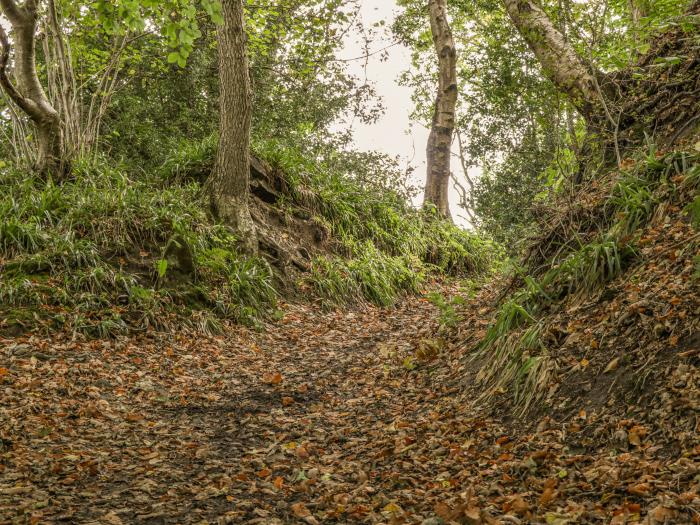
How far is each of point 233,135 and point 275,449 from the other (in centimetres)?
559

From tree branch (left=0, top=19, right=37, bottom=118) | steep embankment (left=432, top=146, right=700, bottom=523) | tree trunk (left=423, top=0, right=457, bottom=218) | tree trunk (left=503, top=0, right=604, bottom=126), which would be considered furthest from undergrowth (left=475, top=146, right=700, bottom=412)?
tree trunk (left=423, top=0, right=457, bottom=218)

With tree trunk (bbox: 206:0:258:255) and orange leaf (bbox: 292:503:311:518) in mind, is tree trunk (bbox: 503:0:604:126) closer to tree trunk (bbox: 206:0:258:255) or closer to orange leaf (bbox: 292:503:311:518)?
tree trunk (bbox: 206:0:258:255)

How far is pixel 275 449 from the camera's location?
4.20 m

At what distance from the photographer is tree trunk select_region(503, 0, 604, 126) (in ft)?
22.7

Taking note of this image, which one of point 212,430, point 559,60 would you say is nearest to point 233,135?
point 559,60

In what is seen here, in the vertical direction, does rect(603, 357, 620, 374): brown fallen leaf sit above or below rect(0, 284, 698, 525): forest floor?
above

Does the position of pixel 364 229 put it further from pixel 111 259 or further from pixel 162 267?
pixel 111 259

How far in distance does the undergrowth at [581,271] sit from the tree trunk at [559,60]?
1608 millimetres

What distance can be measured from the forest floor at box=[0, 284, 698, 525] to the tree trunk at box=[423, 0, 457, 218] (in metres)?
7.89

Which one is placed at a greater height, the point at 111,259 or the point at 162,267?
the point at 111,259

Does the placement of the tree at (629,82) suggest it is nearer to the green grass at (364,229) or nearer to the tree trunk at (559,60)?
the tree trunk at (559,60)

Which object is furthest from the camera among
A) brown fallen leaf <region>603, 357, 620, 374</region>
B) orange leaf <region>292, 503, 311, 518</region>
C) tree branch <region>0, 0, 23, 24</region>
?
tree branch <region>0, 0, 23, 24</region>

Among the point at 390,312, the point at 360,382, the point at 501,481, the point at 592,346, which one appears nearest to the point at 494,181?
the point at 390,312

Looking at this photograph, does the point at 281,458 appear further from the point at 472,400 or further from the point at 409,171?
the point at 409,171
